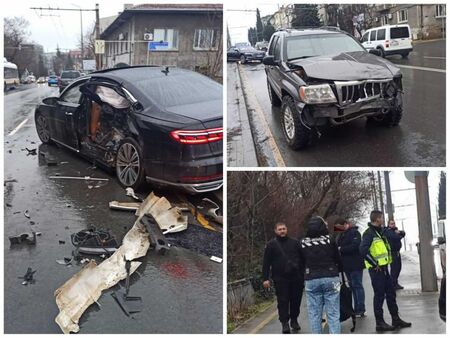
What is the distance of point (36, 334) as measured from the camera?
4145 millimetres

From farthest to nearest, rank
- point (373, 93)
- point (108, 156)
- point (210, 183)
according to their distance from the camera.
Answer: point (108, 156) → point (210, 183) → point (373, 93)

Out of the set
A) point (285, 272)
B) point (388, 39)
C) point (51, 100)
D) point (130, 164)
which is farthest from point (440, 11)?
point (51, 100)

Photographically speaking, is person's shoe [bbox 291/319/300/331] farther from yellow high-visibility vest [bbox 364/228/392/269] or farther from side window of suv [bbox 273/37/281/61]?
side window of suv [bbox 273/37/281/61]

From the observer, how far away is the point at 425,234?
16.6 ft

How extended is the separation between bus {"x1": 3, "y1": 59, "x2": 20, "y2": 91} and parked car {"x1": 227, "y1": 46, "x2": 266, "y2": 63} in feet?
7.11

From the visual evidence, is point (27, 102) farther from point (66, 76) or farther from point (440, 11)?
point (440, 11)

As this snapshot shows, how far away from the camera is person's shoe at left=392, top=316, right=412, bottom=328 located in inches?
182

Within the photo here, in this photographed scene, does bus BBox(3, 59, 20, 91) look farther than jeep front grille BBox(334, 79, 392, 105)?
Yes

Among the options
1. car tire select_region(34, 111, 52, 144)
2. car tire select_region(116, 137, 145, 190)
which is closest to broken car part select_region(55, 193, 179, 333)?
car tire select_region(116, 137, 145, 190)

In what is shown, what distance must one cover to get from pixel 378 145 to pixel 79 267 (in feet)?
9.72

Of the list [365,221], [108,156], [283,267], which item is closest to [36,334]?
[283,267]

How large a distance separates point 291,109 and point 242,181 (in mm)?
953

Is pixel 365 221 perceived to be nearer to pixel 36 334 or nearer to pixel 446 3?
pixel 446 3

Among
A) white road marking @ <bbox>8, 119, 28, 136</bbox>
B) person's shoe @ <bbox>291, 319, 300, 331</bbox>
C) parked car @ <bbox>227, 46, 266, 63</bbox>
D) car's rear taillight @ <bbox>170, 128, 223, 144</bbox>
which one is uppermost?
parked car @ <bbox>227, 46, 266, 63</bbox>
